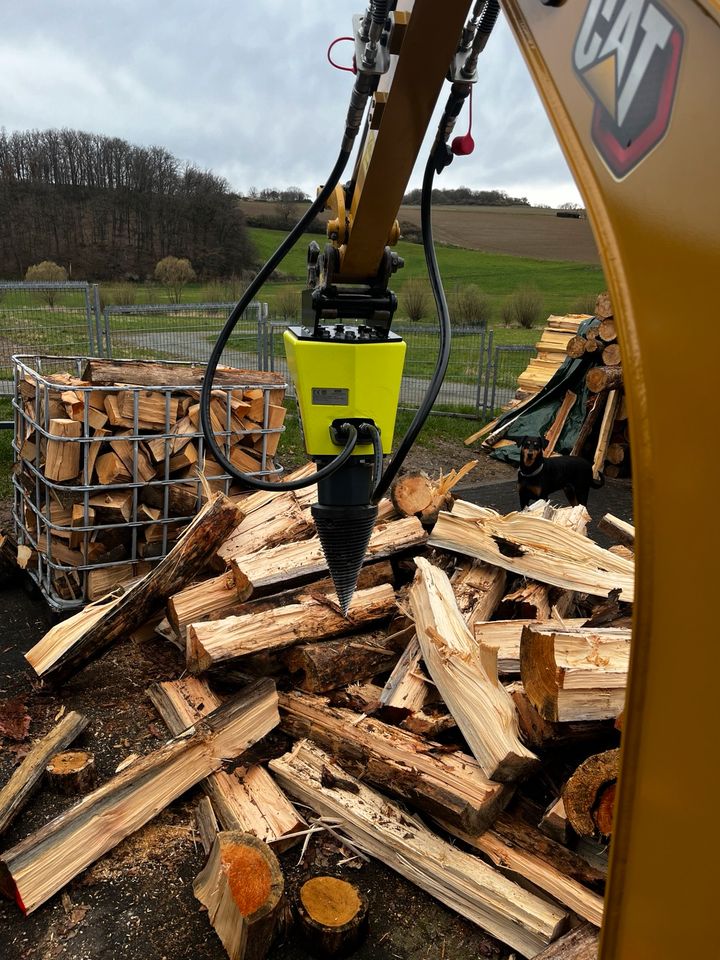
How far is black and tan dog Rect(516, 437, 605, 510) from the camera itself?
7191 mm

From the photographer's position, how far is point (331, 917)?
8.41 ft

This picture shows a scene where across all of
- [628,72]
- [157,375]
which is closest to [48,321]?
[157,375]

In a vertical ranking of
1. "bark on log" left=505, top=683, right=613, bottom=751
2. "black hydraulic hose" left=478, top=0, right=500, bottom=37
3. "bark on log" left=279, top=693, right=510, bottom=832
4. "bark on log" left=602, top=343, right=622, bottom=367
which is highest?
"black hydraulic hose" left=478, top=0, right=500, bottom=37

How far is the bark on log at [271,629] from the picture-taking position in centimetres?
357

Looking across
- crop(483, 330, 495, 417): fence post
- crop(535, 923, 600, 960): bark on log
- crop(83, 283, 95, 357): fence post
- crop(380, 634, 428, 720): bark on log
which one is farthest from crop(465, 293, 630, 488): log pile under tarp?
crop(535, 923, 600, 960): bark on log

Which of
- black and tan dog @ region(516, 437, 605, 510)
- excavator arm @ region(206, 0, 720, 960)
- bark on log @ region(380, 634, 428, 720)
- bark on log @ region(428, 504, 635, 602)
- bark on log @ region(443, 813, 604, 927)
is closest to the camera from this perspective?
excavator arm @ region(206, 0, 720, 960)

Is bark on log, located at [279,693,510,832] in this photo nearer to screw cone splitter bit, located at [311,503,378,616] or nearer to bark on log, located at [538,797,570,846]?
bark on log, located at [538,797,570,846]

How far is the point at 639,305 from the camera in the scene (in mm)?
799

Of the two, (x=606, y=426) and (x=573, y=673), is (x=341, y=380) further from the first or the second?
(x=606, y=426)

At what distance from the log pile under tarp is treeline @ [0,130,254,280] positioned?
59.5 feet

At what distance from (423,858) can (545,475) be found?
4.96 meters

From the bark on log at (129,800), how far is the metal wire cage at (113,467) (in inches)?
65.7

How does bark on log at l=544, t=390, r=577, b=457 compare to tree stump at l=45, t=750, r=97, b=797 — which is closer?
tree stump at l=45, t=750, r=97, b=797

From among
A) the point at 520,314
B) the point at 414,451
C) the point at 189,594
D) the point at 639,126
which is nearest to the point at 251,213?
the point at 520,314
